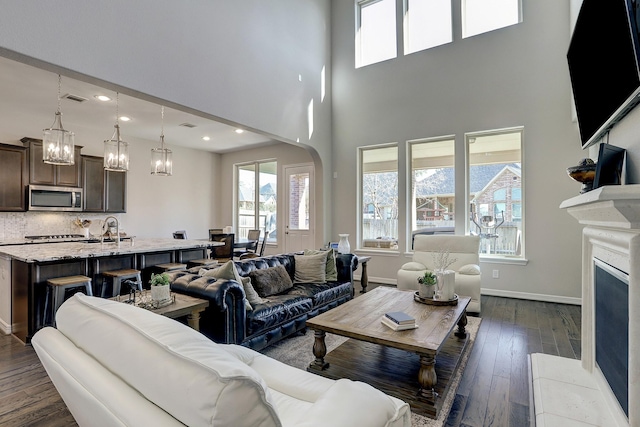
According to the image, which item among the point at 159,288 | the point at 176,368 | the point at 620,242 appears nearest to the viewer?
the point at 176,368

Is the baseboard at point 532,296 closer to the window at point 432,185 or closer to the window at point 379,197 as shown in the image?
the window at point 432,185

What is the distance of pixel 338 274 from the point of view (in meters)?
4.28

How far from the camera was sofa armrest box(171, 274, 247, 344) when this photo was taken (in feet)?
8.33

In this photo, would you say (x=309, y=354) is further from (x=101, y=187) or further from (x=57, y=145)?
(x=101, y=187)

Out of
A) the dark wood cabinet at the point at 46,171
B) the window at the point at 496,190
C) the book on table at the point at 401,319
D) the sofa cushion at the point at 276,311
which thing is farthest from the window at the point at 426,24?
the dark wood cabinet at the point at 46,171

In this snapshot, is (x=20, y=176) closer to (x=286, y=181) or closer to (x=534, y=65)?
(x=286, y=181)

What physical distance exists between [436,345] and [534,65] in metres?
4.66

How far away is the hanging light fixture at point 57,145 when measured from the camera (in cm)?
357

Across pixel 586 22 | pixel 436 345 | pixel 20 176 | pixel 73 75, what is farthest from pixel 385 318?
pixel 20 176

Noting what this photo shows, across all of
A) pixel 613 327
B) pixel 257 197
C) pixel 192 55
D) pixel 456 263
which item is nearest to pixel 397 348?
pixel 613 327

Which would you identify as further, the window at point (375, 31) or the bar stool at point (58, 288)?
the window at point (375, 31)

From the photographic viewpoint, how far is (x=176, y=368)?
0.79 meters

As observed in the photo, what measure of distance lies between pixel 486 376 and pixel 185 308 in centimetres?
232

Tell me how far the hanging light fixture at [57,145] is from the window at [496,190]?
548 centimetres
